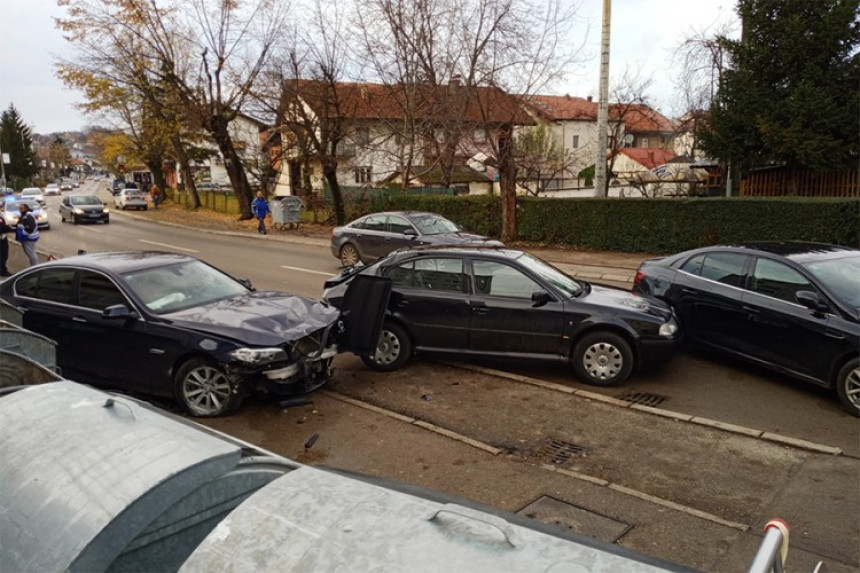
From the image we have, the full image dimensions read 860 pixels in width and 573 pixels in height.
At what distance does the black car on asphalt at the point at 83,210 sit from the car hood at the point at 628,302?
3220cm

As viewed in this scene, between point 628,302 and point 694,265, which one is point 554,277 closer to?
point 628,302

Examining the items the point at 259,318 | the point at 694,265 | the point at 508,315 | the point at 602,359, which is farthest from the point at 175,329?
the point at 694,265

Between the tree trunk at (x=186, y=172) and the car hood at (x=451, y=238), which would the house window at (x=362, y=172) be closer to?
the car hood at (x=451, y=238)

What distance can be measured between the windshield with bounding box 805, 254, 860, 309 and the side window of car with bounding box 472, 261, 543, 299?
9.85 ft

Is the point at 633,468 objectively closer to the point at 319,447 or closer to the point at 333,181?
the point at 319,447

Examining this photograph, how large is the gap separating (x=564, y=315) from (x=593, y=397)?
1.00 m

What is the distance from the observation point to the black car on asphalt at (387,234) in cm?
1565

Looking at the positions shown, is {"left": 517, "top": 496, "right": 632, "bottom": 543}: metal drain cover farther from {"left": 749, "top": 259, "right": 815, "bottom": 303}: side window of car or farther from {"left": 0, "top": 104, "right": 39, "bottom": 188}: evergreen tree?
{"left": 0, "top": 104, "right": 39, "bottom": 188}: evergreen tree

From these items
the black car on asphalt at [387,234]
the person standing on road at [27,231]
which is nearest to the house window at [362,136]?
the black car on asphalt at [387,234]

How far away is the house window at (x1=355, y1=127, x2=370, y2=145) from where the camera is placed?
2761 cm

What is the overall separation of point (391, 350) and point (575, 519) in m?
3.92

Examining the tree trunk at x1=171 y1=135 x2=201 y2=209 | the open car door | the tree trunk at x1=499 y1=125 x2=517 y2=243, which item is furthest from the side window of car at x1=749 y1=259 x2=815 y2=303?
the tree trunk at x1=171 y1=135 x2=201 y2=209

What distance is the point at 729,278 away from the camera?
783 centimetres

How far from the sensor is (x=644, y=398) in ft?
22.7
